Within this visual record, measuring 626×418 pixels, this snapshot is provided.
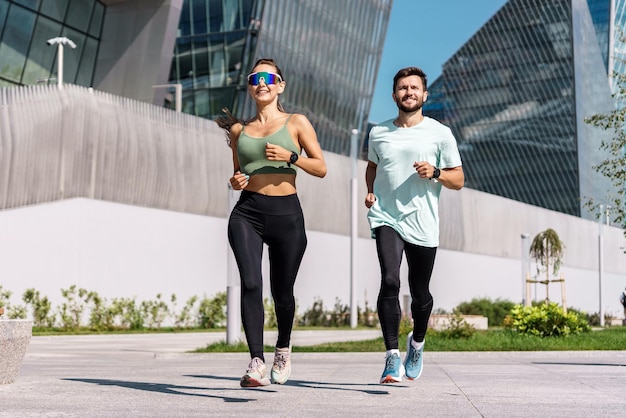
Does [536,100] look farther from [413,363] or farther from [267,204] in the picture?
[267,204]

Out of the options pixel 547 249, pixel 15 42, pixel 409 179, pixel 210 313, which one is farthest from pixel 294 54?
pixel 409 179

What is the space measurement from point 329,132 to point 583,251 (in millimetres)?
19625

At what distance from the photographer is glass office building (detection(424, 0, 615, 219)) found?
345 feet

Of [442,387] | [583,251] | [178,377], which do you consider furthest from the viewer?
[583,251]

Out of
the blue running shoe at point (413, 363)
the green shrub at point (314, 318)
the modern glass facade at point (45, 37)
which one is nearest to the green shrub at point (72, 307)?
the green shrub at point (314, 318)

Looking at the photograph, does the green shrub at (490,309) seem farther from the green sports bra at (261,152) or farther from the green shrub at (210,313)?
the green sports bra at (261,152)

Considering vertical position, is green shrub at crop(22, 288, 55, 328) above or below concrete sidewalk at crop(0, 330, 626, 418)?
above

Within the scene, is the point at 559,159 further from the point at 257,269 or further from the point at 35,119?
the point at 257,269

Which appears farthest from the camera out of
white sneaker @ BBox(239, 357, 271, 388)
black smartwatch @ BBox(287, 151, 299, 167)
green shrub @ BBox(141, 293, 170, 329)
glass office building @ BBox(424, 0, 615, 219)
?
glass office building @ BBox(424, 0, 615, 219)

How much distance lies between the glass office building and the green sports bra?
97.0m

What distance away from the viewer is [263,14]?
155 feet

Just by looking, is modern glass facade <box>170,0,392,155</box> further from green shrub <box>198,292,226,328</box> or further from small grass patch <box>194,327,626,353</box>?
small grass patch <box>194,327,626,353</box>

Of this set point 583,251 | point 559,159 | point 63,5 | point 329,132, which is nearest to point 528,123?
point 559,159

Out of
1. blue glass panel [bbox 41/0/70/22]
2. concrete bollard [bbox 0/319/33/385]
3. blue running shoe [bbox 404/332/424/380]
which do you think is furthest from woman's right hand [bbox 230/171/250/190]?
blue glass panel [bbox 41/0/70/22]
